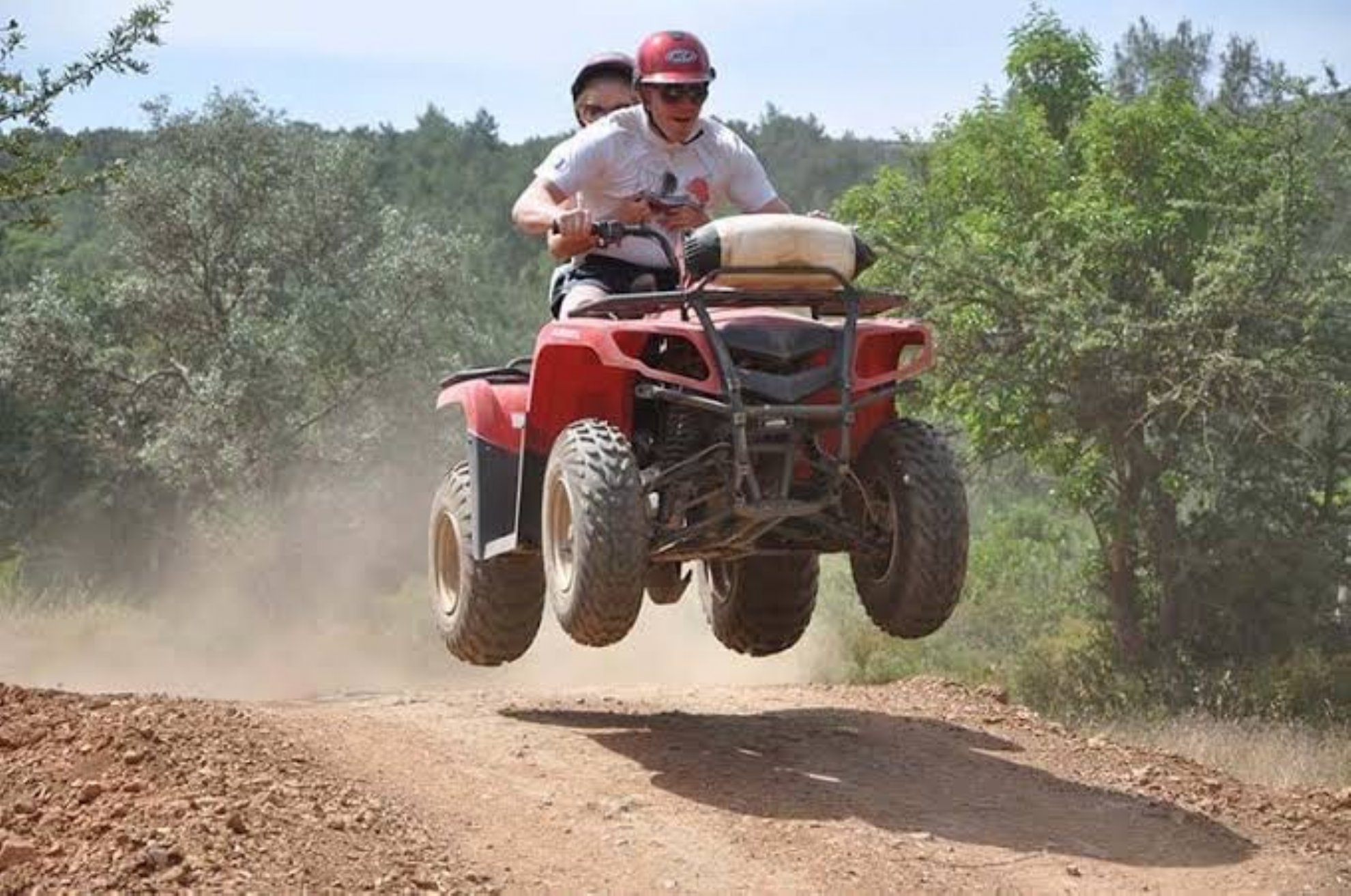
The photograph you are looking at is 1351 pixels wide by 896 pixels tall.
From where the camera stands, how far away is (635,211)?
9.89 m

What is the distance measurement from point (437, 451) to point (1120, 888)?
29.0 m

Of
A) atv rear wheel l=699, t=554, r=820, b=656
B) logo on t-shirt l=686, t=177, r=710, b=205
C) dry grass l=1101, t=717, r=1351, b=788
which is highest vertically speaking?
logo on t-shirt l=686, t=177, r=710, b=205

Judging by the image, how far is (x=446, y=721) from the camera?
35.2 feet

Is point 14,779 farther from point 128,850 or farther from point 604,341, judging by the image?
point 604,341

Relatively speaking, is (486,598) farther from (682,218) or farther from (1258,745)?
(1258,745)

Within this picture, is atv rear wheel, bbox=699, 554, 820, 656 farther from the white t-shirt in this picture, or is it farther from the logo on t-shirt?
the logo on t-shirt

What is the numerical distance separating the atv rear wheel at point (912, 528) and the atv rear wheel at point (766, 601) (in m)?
1.11

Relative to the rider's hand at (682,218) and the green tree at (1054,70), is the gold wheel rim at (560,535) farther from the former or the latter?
the green tree at (1054,70)

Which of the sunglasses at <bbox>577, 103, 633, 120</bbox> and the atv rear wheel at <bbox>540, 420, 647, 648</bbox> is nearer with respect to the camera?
the atv rear wheel at <bbox>540, 420, 647, 648</bbox>

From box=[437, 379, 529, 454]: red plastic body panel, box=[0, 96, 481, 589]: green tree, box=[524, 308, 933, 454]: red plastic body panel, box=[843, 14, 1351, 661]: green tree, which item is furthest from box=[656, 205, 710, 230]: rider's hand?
box=[0, 96, 481, 589]: green tree

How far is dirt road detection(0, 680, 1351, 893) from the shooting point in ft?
26.4

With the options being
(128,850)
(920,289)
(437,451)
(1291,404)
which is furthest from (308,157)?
(128,850)

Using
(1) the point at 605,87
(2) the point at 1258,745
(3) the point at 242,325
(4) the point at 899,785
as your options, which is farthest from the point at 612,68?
(3) the point at 242,325

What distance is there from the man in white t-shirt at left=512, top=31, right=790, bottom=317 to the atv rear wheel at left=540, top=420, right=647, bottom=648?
3.41ft
